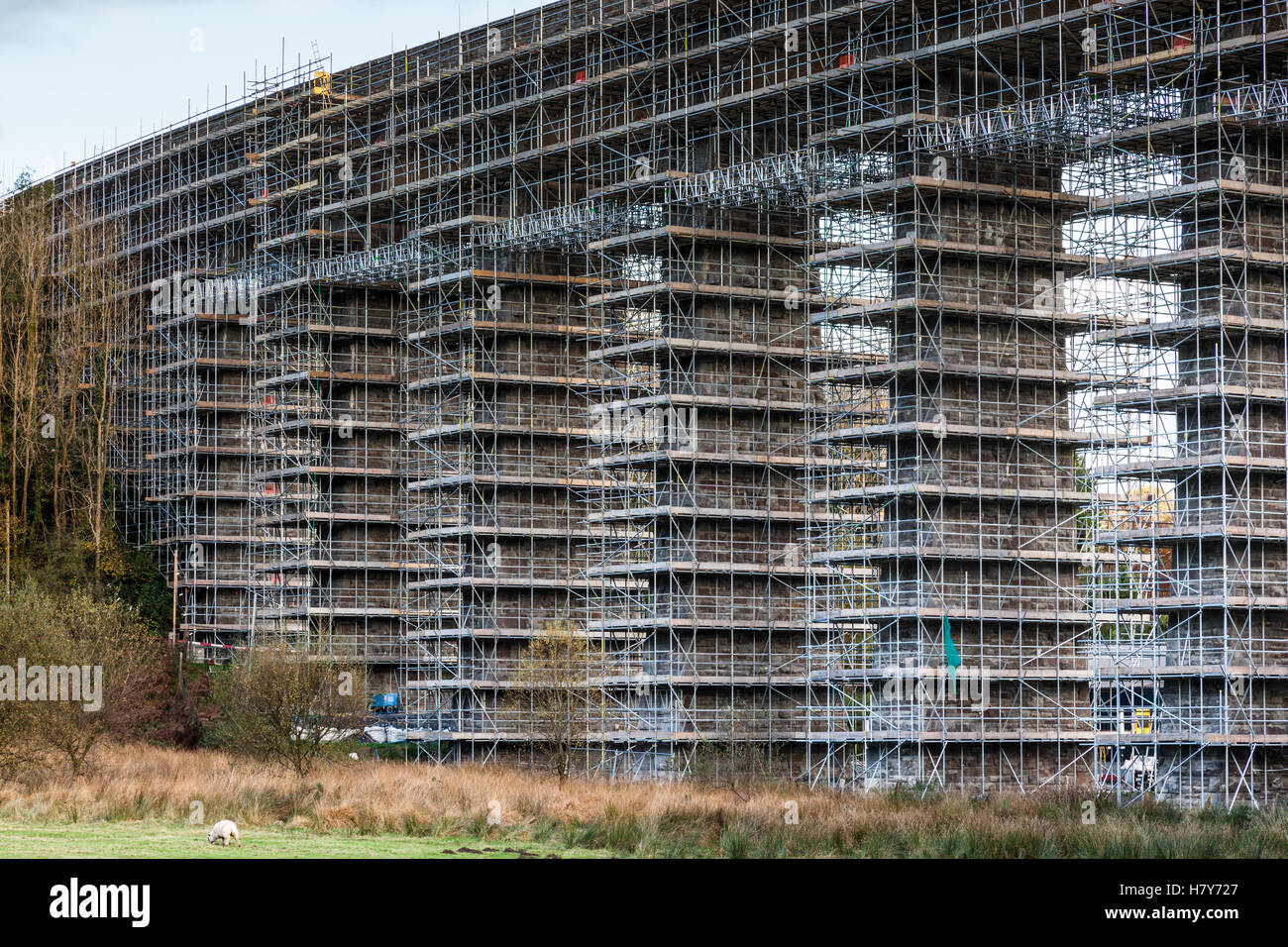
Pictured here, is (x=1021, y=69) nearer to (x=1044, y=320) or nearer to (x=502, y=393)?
(x=1044, y=320)

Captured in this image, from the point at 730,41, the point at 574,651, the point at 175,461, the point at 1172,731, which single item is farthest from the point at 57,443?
the point at 1172,731

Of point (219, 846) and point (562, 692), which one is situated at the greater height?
point (562, 692)

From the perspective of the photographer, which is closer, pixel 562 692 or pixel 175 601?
pixel 562 692

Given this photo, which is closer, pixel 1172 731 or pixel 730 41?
pixel 1172 731

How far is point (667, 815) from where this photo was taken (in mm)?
34406

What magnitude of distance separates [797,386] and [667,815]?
2027cm

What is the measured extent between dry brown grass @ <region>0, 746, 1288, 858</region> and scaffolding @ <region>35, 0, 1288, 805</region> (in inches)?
208

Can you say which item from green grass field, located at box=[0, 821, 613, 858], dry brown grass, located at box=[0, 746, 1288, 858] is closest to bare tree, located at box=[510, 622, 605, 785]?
dry brown grass, located at box=[0, 746, 1288, 858]

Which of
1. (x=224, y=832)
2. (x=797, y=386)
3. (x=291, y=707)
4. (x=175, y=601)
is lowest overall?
(x=224, y=832)

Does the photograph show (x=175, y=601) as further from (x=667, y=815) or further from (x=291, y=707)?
(x=667, y=815)

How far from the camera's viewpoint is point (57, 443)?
2808 inches

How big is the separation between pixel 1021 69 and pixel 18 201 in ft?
155

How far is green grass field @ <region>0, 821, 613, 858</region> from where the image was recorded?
1077 inches

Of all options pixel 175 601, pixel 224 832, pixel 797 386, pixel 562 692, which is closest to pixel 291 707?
pixel 562 692
